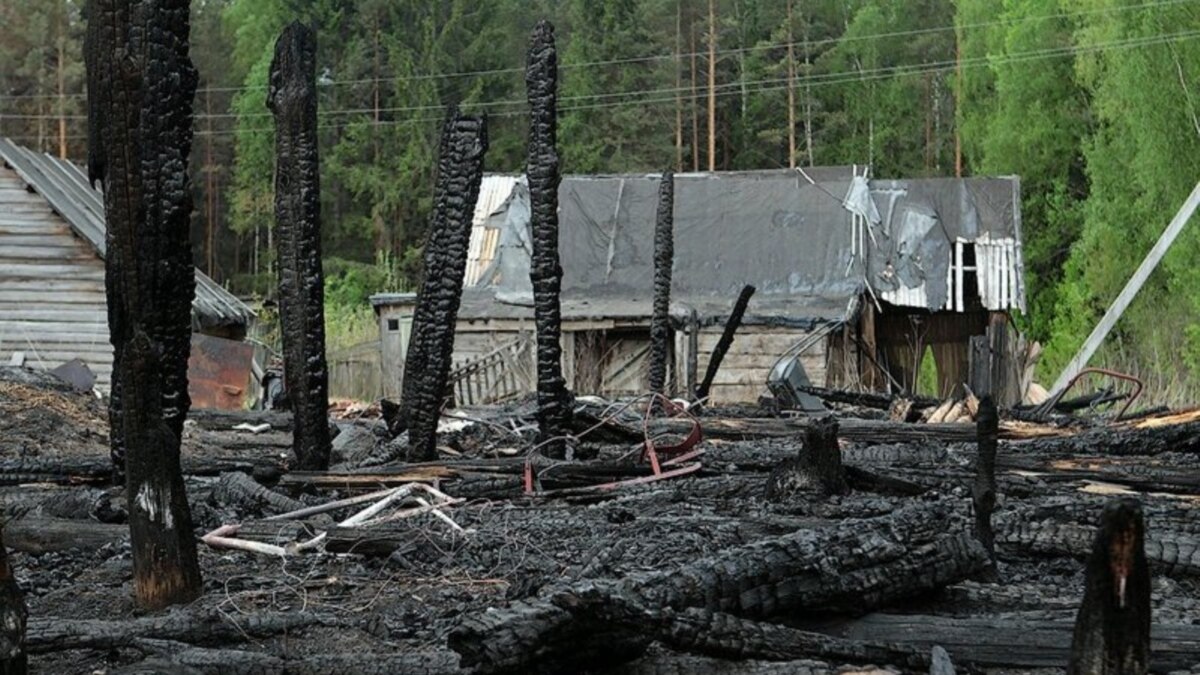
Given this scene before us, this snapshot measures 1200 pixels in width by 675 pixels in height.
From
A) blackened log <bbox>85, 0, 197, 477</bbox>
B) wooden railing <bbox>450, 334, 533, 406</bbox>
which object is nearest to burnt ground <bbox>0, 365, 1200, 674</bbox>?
blackened log <bbox>85, 0, 197, 477</bbox>

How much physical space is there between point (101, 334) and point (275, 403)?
5.62 meters

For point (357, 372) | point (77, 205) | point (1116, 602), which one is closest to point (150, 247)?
point (1116, 602)

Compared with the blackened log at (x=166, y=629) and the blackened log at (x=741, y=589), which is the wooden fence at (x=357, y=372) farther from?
the blackened log at (x=741, y=589)

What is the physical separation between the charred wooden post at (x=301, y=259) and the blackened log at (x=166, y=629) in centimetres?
547

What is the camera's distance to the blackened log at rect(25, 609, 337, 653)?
5.80 meters

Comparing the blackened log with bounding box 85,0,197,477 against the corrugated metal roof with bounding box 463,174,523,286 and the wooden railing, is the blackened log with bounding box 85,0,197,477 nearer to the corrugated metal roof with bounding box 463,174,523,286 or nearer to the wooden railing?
the wooden railing

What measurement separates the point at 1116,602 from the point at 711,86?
50.4m

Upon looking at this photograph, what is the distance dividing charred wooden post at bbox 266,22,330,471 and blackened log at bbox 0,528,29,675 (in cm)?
689

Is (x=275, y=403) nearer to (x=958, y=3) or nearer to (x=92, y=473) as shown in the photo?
(x=92, y=473)

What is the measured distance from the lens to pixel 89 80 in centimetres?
776

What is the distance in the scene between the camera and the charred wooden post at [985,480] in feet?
23.4

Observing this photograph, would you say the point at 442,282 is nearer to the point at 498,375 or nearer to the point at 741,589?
the point at 741,589

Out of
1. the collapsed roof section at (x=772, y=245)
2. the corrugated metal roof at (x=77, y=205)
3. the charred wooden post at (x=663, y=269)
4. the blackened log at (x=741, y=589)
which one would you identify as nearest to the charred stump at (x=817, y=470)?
the blackened log at (x=741, y=589)

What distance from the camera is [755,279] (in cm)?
3381
